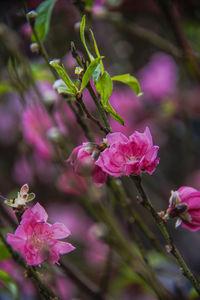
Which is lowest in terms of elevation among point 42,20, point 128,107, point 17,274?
point 17,274

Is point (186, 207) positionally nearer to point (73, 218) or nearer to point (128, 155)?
point (128, 155)

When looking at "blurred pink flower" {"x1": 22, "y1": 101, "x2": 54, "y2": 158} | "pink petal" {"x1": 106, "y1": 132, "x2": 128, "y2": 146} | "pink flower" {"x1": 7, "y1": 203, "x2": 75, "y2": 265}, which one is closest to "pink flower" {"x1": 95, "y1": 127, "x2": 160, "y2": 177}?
"pink petal" {"x1": 106, "y1": 132, "x2": 128, "y2": 146}

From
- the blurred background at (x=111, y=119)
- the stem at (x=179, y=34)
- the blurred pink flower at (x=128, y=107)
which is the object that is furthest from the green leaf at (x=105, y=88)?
the blurred pink flower at (x=128, y=107)

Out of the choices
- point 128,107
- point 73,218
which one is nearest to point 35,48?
point 128,107

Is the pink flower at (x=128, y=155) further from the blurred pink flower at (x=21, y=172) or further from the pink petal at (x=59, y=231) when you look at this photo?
the blurred pink flower at (x=21, y=172)

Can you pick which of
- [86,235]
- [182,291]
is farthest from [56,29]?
[182,291]

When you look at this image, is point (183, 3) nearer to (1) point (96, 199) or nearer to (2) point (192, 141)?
(2) point (192, 141)
